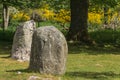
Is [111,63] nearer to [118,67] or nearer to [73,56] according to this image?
[118,67]

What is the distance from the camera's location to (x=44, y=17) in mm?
43531

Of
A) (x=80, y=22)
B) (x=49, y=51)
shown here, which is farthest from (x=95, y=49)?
(x=49, y=51)

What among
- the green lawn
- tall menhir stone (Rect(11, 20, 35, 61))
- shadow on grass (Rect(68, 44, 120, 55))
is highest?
tall menhir stone (Rect(11, 20, 35, 61))

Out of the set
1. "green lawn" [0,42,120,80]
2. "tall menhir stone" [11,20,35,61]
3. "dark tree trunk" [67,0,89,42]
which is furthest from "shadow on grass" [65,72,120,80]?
"dark tree trunk" [67,0,89,42]

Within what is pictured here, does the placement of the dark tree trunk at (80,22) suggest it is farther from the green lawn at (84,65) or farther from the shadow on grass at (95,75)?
the shadow on grass at (95,75)

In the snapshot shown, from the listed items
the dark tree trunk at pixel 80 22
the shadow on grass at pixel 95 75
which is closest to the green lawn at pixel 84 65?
the shadow on grass at pixel 95 75

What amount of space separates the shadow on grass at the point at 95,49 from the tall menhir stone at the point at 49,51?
9.44 meters

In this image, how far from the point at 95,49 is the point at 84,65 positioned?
23.8 ft

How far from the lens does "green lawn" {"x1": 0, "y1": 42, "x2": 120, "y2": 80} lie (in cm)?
1278

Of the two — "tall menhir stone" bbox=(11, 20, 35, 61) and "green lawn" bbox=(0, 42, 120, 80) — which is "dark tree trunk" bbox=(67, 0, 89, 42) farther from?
"tall menhir stone" bbox=(11, 20, 35, 61)

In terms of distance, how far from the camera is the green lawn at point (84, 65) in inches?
503

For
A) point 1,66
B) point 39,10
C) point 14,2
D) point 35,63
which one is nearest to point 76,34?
point 14,2

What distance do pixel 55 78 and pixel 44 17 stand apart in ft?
103

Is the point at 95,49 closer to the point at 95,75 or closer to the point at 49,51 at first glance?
the point at 95,75
